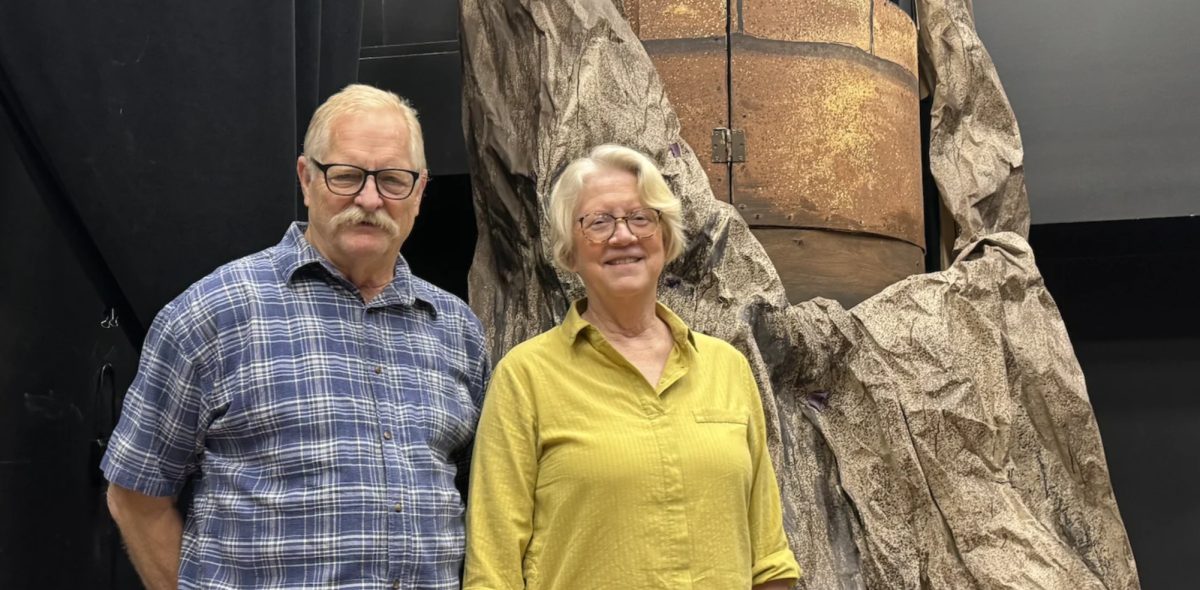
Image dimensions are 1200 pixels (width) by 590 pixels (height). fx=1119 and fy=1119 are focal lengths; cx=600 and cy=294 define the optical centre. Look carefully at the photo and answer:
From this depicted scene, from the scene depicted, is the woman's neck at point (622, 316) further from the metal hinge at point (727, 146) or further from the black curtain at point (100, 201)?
the metal hinge at point (727, 146)

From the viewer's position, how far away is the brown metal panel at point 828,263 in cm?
299

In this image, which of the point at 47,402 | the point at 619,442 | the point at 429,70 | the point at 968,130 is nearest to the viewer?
the point at 619,442

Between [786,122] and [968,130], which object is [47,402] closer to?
[786,122]

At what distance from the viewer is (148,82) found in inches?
94.6

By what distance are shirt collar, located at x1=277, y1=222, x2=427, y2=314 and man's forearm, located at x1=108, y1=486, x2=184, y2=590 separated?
1.20ft

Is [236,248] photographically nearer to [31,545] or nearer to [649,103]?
[31,545]

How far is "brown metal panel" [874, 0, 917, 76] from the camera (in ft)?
10.7

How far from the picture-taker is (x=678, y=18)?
304cm

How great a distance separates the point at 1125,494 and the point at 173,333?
3.79 m

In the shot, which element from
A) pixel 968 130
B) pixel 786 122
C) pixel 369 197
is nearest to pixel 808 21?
pixel 786 122

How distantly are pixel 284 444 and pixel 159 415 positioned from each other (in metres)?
0.18

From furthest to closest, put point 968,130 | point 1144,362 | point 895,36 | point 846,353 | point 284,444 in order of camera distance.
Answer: point 1144,362 < point 968,130 < point 895,36 < point 846,353 < point 284,444

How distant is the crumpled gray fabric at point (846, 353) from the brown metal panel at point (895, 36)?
66 centimetres

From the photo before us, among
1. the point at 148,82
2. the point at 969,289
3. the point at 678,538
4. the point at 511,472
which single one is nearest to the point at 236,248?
the point at 148,82
